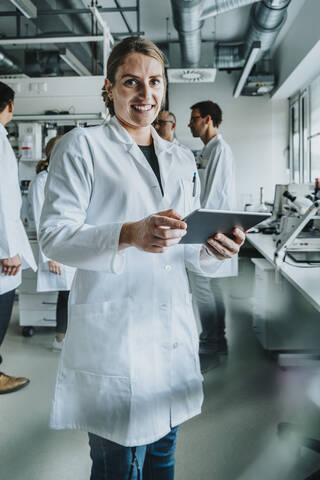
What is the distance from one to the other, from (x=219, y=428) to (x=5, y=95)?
7.03ft

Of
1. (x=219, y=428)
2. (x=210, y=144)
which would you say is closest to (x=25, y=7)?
(x=210, y=144)

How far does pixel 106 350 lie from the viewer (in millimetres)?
1038

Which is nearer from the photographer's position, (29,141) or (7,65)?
(29,141)

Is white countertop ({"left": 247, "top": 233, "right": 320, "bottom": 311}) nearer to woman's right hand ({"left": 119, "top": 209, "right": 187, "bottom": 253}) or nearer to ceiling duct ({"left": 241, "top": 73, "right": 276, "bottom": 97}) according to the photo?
woman's right hand ({"left": 119, "top": 209, "right": 187, "bottom": 253})

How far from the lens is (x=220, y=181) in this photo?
2988 millimetres

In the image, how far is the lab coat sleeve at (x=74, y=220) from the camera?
3.07 ft

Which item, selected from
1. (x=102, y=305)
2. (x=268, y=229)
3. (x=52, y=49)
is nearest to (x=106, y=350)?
(x=102, y=305)

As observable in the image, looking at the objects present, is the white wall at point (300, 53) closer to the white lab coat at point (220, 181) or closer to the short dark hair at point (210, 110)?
the short dark hair at point (210, 110)

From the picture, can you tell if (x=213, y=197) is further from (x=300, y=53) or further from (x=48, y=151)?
(x=300, y=53)

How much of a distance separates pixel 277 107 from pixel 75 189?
7.43 meters

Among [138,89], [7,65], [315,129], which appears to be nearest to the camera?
[138,89]

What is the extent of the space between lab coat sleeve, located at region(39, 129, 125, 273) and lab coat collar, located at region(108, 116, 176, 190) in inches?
4.7

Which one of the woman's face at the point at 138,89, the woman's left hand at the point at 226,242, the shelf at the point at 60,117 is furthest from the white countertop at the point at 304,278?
the shelf at the point at 60,117

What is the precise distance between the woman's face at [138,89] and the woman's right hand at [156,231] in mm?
361
